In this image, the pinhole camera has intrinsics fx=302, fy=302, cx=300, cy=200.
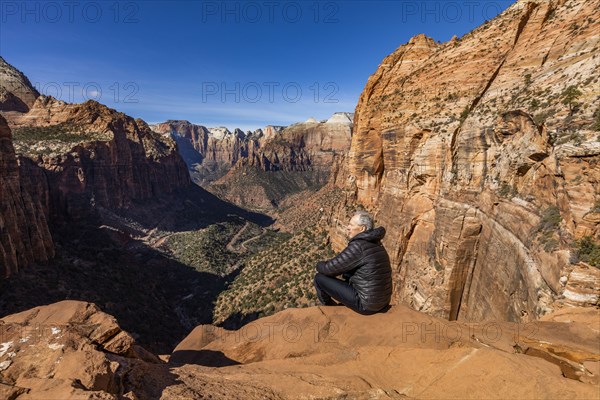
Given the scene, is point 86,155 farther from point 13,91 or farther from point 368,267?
point 368,267

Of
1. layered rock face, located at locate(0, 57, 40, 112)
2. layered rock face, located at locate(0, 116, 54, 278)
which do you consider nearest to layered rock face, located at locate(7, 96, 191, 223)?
layered rock face, located at locate(0, 57, 40, 112)

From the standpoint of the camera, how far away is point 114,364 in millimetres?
5578

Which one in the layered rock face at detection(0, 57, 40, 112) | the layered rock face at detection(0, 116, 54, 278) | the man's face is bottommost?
the layered rock face at detection(0, 116, 54, 278)

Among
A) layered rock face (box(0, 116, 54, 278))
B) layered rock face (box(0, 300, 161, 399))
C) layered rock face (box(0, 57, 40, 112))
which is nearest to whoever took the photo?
layered rock face (box(0, 300, 161, 399))

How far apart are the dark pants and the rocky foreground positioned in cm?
50

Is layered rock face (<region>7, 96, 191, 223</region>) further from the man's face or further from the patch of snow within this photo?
the man's face

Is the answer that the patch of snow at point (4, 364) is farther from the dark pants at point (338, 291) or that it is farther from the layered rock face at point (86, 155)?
the layered rock face at point (86, 155)

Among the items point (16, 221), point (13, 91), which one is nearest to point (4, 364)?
point (16, 221)

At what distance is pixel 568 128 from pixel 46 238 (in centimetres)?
Answer: 5251

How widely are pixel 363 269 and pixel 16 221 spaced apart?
1750 inches

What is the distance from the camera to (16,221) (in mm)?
35469

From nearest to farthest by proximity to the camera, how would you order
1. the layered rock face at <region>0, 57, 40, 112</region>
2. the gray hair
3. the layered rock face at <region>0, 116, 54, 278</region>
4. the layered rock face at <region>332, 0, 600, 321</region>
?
the gray hair → the layered rock face at <region>332, 0, 600, 321</region> → the layered rock face at <region>0, 116, 54, 278</region> → the layered rock face at <region>0, 57, 40, 112</region>

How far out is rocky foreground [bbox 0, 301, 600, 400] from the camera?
5.02 meters

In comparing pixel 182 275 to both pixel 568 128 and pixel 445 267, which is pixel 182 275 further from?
pixel 568 128
